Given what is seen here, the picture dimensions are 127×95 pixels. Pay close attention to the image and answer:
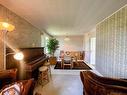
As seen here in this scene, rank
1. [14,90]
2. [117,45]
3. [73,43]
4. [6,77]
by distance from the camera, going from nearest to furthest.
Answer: [14,90], [6,77], [117,45], [73,43]

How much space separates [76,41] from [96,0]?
910cm

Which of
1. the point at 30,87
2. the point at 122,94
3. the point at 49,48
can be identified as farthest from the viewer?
the point at 49,48

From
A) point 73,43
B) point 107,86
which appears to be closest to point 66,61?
point 73,43

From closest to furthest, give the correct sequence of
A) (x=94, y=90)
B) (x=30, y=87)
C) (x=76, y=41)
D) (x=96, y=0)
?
(x=30, y=87), (x=94, y=90), (x=96, y=0), (x=76, y=41)

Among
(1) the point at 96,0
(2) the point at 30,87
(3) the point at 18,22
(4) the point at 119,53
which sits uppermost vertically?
(1) the point at 96,0

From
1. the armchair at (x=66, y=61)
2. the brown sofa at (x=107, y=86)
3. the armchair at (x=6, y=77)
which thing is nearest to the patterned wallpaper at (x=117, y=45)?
the brown sofa at (x=107, y=86)

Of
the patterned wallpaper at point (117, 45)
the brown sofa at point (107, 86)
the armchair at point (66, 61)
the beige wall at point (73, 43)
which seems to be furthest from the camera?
the beige wall at point (73, 43)

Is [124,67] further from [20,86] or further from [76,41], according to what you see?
[76,41]

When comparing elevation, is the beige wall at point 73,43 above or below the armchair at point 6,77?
above

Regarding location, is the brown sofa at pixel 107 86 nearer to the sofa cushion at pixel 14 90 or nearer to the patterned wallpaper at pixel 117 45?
the sofa cushion at pixel 14 90

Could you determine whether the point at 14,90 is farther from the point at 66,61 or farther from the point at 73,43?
the point at 73,43

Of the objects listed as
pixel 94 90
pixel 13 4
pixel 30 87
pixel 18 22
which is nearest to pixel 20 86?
pixel 30 87

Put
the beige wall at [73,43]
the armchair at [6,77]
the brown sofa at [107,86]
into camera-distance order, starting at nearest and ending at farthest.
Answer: the brown sofa at [107,86]
the armchair at [6,77]
the beige wall at [73,43]

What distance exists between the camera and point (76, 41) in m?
11.9
